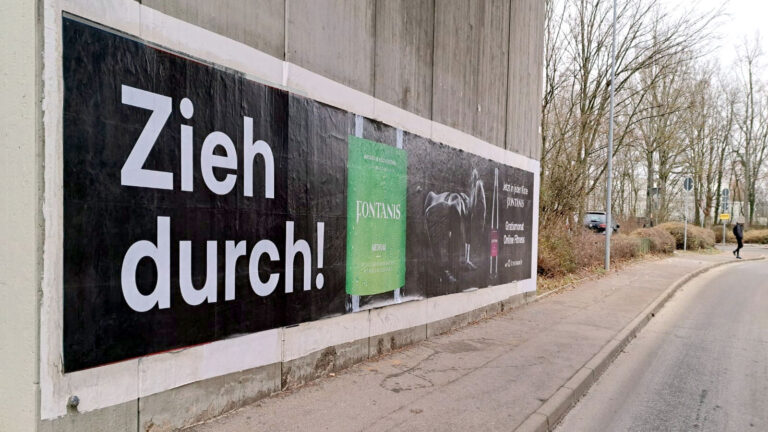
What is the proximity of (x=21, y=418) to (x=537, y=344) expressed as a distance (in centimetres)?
593

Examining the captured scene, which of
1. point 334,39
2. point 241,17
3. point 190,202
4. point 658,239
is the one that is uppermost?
point 334,39

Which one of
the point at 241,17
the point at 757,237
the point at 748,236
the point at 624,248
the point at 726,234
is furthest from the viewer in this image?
the point at 748,236

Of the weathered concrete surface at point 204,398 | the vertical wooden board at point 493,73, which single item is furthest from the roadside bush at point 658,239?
the weathered concrete surface at point 204,398

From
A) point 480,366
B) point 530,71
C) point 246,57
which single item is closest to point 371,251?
point 480,366

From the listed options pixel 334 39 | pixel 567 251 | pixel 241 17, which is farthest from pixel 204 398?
pixel 567 251

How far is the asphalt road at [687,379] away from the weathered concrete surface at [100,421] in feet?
12.1

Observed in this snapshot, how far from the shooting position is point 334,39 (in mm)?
5020

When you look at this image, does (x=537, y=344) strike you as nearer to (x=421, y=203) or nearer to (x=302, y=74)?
(x=421, y=203)

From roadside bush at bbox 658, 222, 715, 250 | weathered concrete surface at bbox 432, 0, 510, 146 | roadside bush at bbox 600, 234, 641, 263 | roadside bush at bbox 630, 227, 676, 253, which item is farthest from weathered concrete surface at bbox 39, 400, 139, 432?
roadside bush at bbox 658, 222, 715, 250

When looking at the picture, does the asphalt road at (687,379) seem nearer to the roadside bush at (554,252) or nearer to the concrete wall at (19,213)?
the roadside bush at (554,252)

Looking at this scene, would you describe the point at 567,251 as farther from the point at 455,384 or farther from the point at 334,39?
the point at 334,39

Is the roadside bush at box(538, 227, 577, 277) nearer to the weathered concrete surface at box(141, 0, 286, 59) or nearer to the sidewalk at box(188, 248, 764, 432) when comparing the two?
the sidewalk at box(188, 248, 764, 432)

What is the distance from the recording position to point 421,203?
657 cm

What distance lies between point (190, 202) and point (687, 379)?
6047mm
